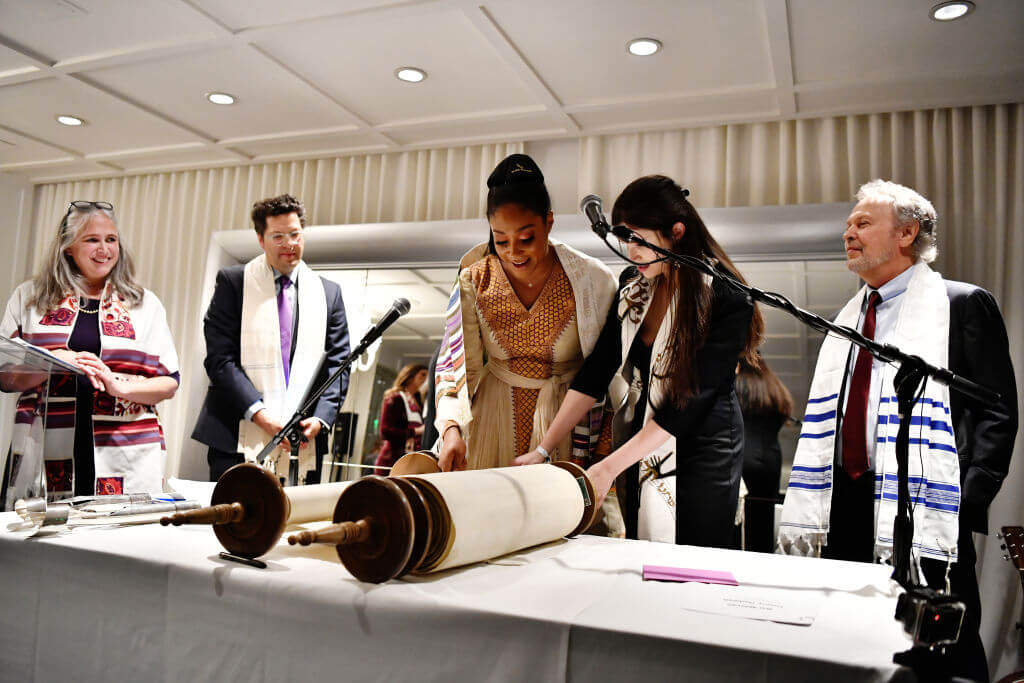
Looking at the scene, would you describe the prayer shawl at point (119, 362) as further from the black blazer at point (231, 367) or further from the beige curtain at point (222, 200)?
the beige curtain at point (222, 200)

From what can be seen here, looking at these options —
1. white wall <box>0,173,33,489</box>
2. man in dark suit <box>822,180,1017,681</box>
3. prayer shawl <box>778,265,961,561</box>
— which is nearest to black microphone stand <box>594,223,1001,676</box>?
prayer shawl <box>778,265,961,561</box>

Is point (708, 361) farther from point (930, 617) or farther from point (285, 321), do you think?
point (285, 321)

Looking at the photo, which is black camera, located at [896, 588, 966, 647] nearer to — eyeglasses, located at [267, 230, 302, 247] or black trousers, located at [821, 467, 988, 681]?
black trousers, located at [821, 467, 988, 681]

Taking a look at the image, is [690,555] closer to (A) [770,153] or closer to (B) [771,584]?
(B) [771,584]

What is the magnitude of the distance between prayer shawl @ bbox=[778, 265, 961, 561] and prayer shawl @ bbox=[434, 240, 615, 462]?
0.89 metres

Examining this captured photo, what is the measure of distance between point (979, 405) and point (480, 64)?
8.81 ft

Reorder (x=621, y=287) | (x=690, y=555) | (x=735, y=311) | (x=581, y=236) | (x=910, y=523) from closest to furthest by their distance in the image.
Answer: (x=910, y=523), (x=690, y=555), (x=735, y=311), (x=621, y=287), (x=581, y=236)

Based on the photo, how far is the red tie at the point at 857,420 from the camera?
2490 mm

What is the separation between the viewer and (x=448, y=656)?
831mm

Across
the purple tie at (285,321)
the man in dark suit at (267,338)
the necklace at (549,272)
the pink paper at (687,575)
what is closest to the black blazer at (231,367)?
the man in dark suit at (267,338)

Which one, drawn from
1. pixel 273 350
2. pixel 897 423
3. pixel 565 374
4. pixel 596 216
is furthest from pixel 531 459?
pixel 273 350

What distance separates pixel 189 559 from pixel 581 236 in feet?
10.4

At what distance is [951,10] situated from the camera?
10.3 ft

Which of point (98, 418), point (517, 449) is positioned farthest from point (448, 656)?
point (98, 418)
